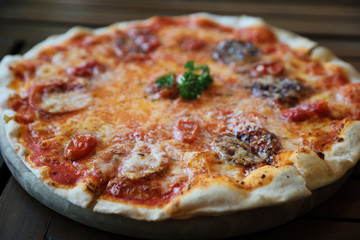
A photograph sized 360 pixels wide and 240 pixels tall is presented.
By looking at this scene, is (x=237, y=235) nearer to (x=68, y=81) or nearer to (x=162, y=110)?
(x=162, y=110)

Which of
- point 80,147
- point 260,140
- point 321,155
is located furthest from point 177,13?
point 321,155

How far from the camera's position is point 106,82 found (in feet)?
14.9

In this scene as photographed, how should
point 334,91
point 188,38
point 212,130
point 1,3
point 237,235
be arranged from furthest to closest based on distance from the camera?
point 1,3, point 188,38, point 334,91, point 212,130, point 237,235

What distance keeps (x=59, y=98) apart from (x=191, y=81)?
129 cm

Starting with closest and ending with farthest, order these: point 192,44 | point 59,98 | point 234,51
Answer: point 59,98 → point 234,51 → point 192,44

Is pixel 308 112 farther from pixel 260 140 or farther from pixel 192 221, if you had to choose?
pixel 192 221

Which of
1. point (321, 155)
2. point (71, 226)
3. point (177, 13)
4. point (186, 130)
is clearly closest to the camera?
point (71, 226)

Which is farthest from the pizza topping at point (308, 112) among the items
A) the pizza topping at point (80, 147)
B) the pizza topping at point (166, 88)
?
the pizza topping at point (80, 147)

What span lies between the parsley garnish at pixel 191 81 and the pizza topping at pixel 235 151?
0.74 meters

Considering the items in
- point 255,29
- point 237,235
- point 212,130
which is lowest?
point 237,235

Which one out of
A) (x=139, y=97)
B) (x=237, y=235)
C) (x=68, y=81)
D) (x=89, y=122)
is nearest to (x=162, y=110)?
(x=139, y=97)

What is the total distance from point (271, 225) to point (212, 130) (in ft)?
3.34

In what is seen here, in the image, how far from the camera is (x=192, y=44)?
5.17m

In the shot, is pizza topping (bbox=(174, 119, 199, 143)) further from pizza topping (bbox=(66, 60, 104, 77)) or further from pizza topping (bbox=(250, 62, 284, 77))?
pizza topping (bbox=(66, 60, 104, 77))
